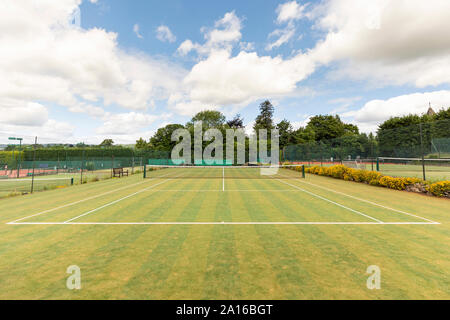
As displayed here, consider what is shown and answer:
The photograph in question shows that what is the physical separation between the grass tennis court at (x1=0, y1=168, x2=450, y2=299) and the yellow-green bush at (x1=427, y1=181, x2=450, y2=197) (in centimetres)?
326

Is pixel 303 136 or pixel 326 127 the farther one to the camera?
pixel 326 127

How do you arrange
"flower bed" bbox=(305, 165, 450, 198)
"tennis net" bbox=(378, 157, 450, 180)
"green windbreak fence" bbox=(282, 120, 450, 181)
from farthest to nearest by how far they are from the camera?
"tennis net" bbox=(378, 157, 450, 180)
"green windbreak fence" bbox=(282, 120, 450, 181)
"flower bed" bbox=(305, 165, 450, 198)

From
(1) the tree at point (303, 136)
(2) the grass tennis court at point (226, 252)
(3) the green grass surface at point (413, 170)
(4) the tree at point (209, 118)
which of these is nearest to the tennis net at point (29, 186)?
(2) the grass tennis court at point (226, 252)

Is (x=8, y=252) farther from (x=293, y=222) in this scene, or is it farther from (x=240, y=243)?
(x=293, y=222)

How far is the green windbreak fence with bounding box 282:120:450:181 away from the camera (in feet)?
48.0

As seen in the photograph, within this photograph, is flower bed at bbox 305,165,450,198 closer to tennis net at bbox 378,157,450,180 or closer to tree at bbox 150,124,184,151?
tennis net at bbox 378,157,450,180

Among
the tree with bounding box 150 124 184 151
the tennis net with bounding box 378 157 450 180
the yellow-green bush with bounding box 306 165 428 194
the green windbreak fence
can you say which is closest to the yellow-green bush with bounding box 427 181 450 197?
the yellow-green bush with bounding box 306 165 428 194

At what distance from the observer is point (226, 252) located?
435cm

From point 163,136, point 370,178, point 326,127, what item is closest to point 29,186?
point 370,178

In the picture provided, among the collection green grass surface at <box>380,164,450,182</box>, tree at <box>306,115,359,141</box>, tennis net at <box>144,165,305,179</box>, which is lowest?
→ tennis net at <box>144,165,305,179</box>

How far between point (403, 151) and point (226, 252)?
2074 centimetres

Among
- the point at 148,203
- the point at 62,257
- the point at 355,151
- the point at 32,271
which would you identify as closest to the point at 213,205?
the point at 148,203

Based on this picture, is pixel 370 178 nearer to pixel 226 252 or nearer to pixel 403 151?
pixel 403 151

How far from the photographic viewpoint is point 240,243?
190 inches
